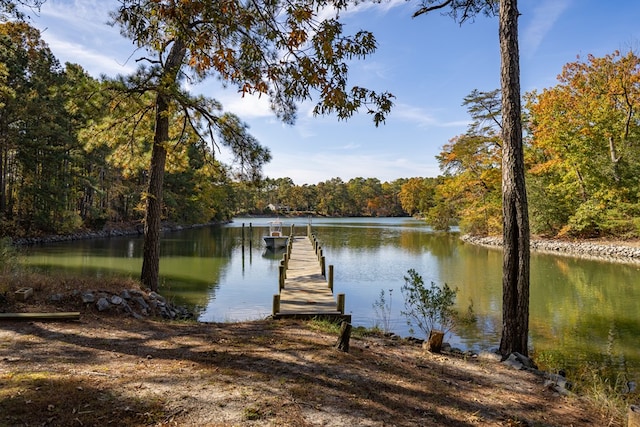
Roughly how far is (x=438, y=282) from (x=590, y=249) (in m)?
12.7

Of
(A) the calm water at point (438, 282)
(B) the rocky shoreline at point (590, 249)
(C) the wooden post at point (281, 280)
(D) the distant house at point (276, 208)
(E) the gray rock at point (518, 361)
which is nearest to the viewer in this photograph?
(E) the gray rock at point (518, 361)

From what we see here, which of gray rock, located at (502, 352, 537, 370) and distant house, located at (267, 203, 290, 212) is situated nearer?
gray rock, located at (502, 352, 537, 370)

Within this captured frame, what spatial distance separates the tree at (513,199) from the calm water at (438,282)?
6.47 ft

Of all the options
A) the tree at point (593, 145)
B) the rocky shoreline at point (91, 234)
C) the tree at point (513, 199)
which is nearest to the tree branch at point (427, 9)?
the tree at point (513, 199)

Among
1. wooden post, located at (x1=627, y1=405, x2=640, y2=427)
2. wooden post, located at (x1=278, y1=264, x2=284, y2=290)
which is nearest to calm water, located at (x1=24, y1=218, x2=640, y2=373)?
wooden post, located at (x1=278, y1=264, x2=284, y2=290)

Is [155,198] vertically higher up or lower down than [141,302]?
higher up

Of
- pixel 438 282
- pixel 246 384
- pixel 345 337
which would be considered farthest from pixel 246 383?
pixel 438 282

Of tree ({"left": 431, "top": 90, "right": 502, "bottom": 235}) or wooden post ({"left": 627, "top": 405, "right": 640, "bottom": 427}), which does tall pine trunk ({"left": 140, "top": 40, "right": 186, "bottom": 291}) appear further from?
tree ({"left": 431, "top": 90, "right": 502, "bottom": 235})

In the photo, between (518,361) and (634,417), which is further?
(518,361)

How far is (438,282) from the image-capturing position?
1479cm

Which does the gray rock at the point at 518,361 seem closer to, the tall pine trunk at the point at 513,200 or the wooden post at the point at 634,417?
the tall pine trunk at the point at 513,200

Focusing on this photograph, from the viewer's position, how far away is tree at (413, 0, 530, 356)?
561cm

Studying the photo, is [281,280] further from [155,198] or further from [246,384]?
[246,384]

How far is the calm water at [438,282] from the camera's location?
27.8 ft
